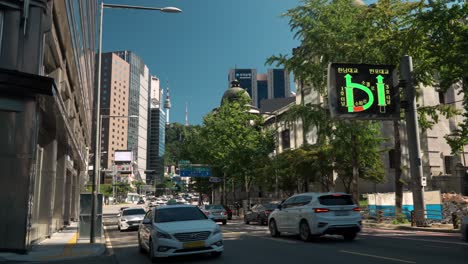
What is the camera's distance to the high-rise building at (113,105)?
166 metres

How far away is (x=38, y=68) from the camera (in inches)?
543

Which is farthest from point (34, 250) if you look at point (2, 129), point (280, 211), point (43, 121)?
point (280, 211)

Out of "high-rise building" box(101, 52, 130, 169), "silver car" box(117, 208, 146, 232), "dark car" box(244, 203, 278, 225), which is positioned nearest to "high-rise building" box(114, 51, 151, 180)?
"high-rise building" box(101, 52, 130, 169)

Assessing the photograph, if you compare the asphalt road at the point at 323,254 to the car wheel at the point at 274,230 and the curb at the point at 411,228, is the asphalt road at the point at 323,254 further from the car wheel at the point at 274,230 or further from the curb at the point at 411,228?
the curb at the point at 411,228

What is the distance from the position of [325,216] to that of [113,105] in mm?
164037

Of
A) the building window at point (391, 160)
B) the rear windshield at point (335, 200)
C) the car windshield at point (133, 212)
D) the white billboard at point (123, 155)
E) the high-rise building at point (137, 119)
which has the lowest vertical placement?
the car windshield at point (133, 212)

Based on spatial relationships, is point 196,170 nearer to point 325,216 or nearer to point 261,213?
point 261,213

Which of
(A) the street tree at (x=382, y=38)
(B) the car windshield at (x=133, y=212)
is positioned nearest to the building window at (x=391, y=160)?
(A) the street tree at (x=382, y=38)

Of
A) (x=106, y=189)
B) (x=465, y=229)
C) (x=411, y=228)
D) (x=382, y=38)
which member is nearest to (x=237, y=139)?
(x=382, y=38)

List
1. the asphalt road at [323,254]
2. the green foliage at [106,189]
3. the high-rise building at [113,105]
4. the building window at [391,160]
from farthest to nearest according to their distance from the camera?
the high-rise building at [113,105]
the green foliage at [106,189]
the building window at [391,160]
the asphalt road at [323,254]

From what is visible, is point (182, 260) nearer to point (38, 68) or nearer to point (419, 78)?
point (38, 68)

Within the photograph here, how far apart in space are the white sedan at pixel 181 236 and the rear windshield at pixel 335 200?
481cm

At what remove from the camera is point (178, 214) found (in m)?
12.0

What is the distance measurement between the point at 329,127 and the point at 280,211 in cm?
1257
